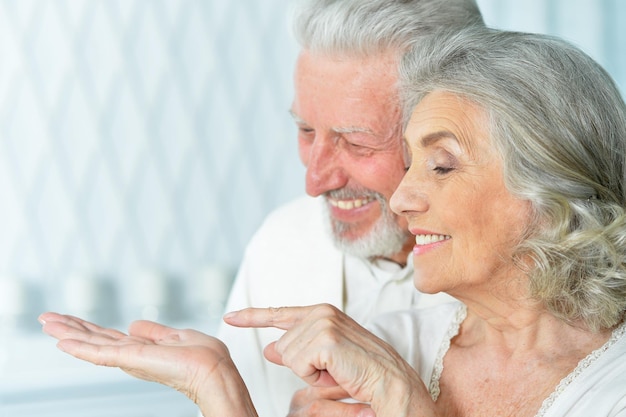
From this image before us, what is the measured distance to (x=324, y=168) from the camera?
1.75 metres

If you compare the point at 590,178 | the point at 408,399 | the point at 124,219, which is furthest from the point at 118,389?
the point at 590,178

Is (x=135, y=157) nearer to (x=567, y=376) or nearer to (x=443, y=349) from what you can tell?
(x=443, y=349)

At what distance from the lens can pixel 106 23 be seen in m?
2.95

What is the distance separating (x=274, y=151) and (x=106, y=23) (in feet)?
2.36

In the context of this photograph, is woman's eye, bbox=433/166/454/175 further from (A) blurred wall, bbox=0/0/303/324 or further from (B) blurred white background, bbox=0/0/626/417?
(A) blurred wall, bbox=0/0/303/324

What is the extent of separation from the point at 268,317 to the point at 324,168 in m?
0.46

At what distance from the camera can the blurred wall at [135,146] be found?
2.91 metres

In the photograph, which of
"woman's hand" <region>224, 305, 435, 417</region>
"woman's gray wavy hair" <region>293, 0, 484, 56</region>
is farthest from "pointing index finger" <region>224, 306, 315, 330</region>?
"woman's gray wavy hair" <region>293, 0, 484, 56</region>

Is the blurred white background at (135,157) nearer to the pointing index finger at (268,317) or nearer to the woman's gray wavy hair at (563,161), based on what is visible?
the pointing index finger at (268,317)

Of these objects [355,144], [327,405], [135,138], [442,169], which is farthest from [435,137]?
[135,138]

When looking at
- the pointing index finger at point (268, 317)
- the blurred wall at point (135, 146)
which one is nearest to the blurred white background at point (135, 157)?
the blurred wall at point (135, 146)

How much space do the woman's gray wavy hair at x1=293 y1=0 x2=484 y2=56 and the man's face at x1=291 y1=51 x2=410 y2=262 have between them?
0.03m

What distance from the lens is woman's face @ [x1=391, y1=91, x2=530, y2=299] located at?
135cm

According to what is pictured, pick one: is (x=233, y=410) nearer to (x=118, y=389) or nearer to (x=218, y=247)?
(x=118, y=389)
